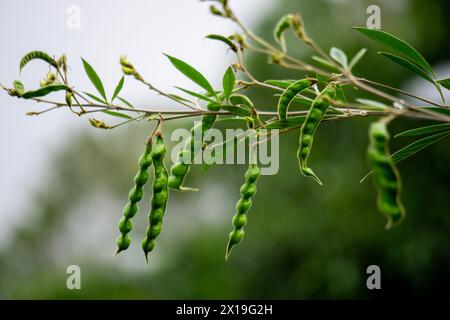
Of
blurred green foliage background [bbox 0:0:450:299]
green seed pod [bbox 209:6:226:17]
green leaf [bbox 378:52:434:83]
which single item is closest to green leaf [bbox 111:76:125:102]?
green seed pod [bbox 209:6:226:17]

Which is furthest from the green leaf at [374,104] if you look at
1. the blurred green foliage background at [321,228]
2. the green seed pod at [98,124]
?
the blurred green foliage background at [321,228]

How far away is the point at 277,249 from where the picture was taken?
1177 centimetres

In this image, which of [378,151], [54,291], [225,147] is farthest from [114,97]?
[54,291]

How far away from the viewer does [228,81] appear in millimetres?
1556

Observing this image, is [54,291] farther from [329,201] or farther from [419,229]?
[419,229]

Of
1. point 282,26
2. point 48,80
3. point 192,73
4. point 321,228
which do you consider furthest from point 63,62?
point 321,228

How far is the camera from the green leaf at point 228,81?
155 centimetres

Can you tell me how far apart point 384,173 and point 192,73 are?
83 cm

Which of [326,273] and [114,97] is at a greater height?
[114,97]

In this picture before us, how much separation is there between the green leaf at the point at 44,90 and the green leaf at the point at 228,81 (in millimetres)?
441

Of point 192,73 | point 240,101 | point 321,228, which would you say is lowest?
point 321,228

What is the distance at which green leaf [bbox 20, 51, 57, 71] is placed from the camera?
150 centimetres

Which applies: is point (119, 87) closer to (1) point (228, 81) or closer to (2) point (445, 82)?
(1) point (228, 81)

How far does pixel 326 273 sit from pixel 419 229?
1.94 metres
